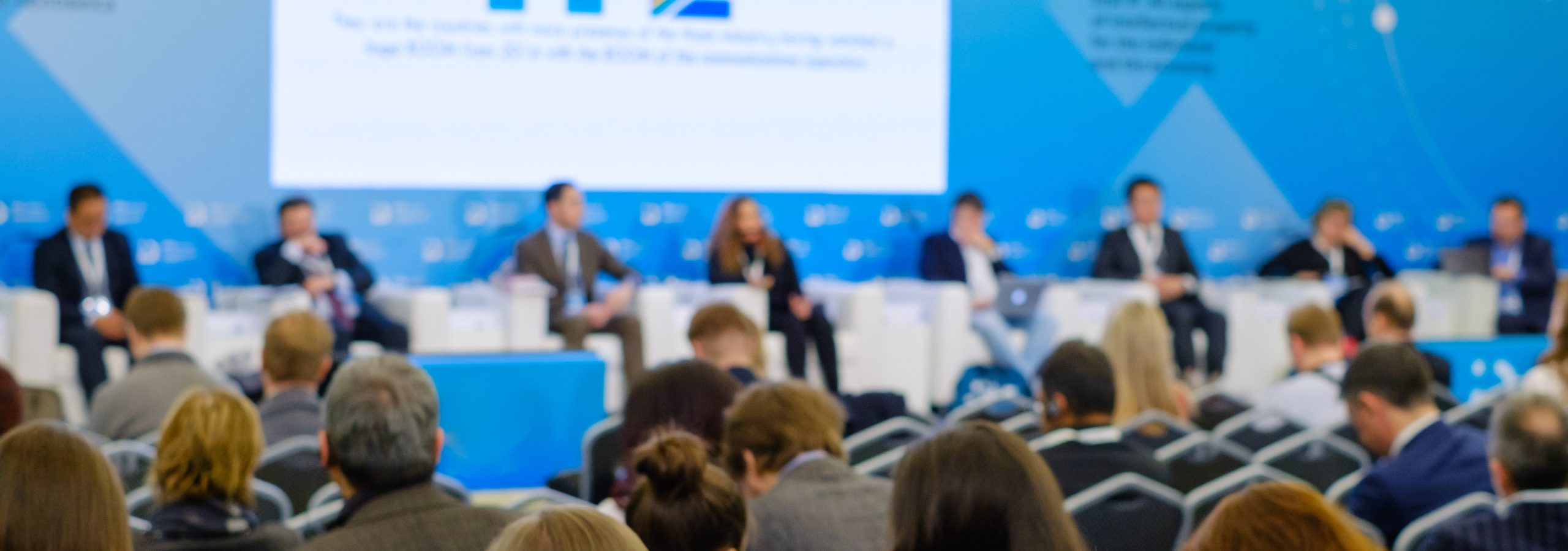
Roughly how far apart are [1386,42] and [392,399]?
332 inches

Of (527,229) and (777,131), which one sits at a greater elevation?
(777,131)

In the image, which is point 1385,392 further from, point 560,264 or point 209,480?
point 560,264

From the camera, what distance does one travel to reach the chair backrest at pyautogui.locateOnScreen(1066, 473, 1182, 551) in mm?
3008

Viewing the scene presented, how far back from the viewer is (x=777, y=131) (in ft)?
26.9

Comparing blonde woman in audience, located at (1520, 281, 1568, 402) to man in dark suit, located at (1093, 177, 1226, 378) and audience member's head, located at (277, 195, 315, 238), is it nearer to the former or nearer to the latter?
man in dark suit, located at (1093, 177, 1226, 378)

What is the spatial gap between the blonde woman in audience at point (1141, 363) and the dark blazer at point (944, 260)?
3.31 meters

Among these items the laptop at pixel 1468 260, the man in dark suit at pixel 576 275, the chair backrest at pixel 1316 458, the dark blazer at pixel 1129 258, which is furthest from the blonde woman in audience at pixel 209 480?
the laptop at pixel 1468 260

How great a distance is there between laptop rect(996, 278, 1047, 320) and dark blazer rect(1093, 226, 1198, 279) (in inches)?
25.2

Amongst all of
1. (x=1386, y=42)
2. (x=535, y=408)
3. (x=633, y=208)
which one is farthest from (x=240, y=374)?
(x=1386, y=42)

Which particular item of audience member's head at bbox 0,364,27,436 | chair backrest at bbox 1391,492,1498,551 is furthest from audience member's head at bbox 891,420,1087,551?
audience member's head at bbox 0,364,27,436

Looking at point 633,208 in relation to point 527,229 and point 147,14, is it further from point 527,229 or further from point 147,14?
point 147,14

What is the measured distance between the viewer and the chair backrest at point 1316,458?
3.85m

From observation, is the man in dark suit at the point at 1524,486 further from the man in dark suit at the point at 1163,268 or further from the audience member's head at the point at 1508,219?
the audience member's head at the point at 1508,219

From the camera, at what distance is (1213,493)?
324cm
